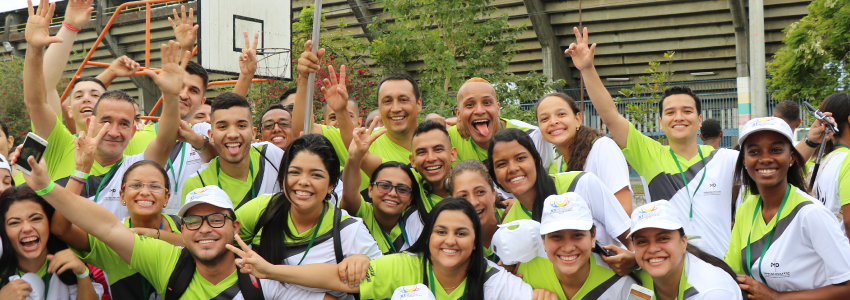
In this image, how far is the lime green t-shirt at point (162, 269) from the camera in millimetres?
3893

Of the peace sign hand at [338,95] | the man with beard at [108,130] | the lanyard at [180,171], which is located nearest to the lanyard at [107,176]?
the man with beard at [108,130]

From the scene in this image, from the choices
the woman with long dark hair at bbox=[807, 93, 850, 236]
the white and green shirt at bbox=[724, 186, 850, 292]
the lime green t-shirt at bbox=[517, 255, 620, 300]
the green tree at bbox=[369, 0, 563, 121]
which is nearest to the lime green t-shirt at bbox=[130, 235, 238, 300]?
the lime green t-shirt at bbox=[517, 255, 620, 300]

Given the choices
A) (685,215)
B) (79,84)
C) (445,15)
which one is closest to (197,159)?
(79,84)

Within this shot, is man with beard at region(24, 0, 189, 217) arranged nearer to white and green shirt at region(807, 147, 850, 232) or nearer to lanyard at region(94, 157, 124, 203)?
lanyard at region(94, 157, 124, 203)

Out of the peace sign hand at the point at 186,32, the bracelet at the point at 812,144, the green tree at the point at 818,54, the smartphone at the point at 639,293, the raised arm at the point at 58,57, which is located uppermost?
the green tree at the point at 818,54

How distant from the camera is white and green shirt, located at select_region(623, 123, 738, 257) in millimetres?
4484

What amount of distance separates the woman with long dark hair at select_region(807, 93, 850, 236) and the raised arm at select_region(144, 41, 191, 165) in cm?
442

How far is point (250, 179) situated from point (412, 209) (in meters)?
1.22

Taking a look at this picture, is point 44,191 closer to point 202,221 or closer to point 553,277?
point 202,221

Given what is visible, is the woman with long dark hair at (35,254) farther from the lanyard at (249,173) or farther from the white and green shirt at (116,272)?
the lanyard at (249,173)

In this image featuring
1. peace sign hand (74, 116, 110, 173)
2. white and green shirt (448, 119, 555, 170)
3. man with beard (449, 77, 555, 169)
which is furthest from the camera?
man with beard (449, 77, 555, 169)

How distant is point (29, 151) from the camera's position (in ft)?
12.0

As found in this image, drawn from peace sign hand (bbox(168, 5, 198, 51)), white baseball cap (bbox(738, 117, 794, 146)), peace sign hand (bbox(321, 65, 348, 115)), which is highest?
peace sign hand (bbox(168, 5, 198, 51))

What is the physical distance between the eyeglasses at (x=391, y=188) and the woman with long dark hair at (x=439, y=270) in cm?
65
